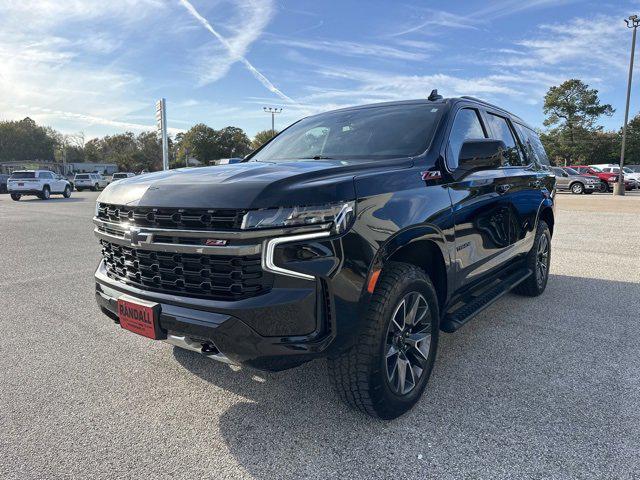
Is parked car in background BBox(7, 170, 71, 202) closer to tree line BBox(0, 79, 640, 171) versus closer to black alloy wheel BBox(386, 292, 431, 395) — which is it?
tree line BBox(0, 79, 640, 171)

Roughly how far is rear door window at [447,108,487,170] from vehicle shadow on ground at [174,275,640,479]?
4.80ft

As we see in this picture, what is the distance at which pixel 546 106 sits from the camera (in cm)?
5847

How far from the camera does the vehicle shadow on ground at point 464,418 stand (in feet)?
7.23

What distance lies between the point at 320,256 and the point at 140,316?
1067 millimetres

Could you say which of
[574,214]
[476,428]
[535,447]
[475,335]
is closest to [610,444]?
[535,447]

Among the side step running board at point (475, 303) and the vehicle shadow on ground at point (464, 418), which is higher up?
the side step running board at point (475, 303)

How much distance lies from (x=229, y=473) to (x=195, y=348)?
60 centimetres

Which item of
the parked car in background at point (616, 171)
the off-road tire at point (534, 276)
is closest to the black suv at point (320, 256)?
the off-road tire at point (534, 276)

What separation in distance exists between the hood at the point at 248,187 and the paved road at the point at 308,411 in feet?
4.01

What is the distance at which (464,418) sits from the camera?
102 inches

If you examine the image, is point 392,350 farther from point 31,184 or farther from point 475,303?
point 31,184

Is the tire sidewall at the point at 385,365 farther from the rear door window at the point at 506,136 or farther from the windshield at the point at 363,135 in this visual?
the rear door window at the point at 506,136

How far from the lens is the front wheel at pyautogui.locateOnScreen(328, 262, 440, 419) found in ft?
7.55

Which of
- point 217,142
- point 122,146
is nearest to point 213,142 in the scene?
point 217,142
